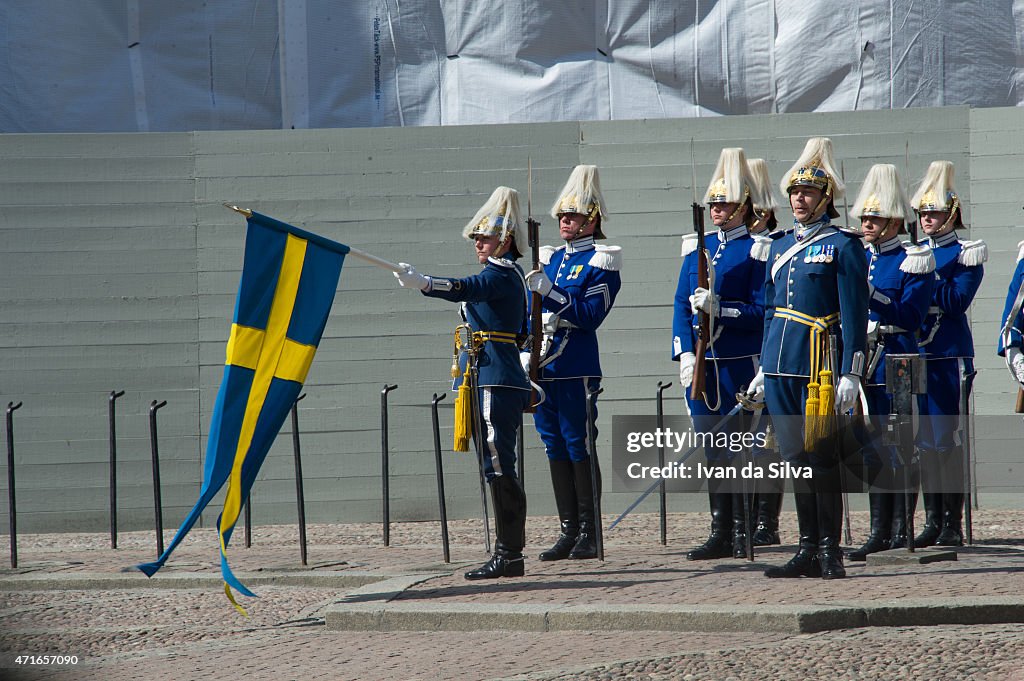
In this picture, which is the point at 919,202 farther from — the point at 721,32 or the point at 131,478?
the point at 131,478

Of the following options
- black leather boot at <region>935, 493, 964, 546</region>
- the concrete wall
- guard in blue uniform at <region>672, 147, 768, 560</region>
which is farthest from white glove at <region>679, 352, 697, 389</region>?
the concrete wall

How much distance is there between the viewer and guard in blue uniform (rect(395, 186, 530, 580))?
Answer: 6711mm

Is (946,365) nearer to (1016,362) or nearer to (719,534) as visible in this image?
(1016,362)

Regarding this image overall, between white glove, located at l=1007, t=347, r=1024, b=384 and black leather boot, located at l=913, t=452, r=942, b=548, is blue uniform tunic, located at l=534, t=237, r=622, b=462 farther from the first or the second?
white glove, located at l=1007, t=347, r=1024, b=384

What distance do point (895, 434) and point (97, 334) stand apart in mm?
5527

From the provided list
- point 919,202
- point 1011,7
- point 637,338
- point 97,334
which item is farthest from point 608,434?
point 1011,7

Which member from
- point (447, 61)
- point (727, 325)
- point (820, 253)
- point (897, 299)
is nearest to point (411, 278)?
point (820, 253)

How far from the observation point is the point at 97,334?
9828mm

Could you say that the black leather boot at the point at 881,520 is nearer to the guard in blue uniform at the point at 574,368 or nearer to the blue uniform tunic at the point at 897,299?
the blue uniform tunic at the point at 897,299

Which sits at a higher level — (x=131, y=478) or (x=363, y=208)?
(x=363, y=208)

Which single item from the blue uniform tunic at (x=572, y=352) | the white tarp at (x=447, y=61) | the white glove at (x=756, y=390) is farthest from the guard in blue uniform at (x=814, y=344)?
the white tarp at (x=447, y=61)

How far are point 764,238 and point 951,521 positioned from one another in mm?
1896

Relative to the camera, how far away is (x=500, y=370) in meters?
6.77

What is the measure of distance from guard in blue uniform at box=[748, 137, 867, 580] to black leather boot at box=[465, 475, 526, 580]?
3.92ft
